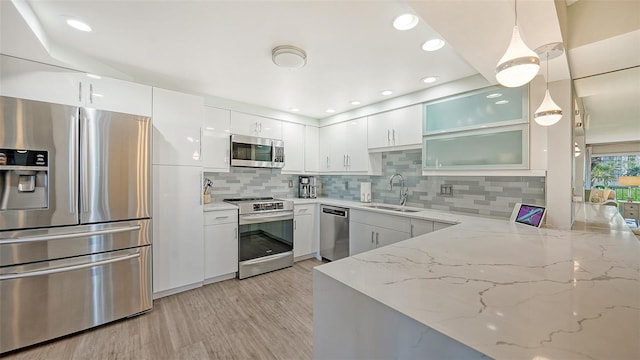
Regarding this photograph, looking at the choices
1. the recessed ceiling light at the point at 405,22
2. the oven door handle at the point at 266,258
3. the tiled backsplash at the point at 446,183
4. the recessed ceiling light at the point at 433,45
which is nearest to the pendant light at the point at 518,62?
the recessed ceiling light at the point at 405,22

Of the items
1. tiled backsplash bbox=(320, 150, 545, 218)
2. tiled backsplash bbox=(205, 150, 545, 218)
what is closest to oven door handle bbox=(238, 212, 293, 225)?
tiled backsplash bbox=(205, 150, 545, 218)

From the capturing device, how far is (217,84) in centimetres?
266

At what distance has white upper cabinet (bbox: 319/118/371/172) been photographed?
3453mm

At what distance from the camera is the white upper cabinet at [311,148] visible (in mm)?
3990

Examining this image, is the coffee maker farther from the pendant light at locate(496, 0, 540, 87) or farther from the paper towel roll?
the pendant light at locate(496, 0, 540, 87)

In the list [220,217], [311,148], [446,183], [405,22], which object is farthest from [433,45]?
[220,217]

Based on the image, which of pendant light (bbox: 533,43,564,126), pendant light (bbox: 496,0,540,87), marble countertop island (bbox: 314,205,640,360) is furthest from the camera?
pendant light (bbox: 533,43,564,126)

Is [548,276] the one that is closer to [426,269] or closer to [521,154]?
[426,269]

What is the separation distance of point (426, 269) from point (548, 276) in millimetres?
431

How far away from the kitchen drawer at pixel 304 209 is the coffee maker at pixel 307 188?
1.62 feet

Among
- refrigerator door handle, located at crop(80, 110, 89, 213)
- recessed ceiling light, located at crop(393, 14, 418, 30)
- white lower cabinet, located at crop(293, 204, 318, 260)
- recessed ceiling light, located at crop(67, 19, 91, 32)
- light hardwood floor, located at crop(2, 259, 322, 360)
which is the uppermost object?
recessed ceiling light, located at crop(67, 19, 91, 32)

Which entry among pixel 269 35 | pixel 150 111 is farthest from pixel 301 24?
pixel 150 111

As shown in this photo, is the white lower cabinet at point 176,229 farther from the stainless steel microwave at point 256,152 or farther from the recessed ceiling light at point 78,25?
the recessed ceiling light at point 78,25

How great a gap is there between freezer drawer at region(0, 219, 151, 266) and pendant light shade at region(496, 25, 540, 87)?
2751 mm
